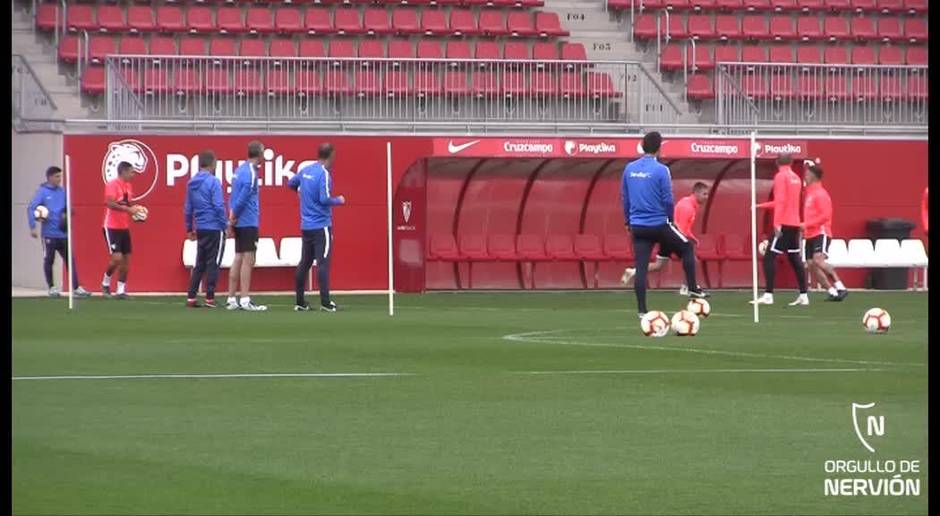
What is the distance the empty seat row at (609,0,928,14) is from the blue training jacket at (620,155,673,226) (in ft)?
33.0

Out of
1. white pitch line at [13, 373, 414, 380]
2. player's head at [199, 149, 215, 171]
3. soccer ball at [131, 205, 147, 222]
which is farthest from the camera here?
→ soccer ball at [131, 205, 147, 222]

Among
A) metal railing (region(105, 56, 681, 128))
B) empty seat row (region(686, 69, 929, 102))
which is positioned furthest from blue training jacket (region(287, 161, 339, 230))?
empty seat row (region(686, 69, 929, 102))

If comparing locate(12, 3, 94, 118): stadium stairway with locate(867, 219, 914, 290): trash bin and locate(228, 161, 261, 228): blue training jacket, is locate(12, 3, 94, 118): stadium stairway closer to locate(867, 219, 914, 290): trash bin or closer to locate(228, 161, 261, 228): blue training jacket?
locate(228, 161, 261, 228): blue training jacket

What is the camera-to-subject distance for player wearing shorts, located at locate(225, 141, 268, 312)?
2322cm

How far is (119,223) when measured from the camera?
26719 millimetres

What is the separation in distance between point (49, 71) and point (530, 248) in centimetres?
737

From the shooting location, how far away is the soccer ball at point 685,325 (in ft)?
58.3

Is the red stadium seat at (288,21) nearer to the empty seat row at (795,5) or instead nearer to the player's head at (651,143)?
the empty seat row at (795,5)

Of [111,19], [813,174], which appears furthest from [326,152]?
[111,19]

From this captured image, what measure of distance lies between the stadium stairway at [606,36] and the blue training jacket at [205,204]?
27.0ft

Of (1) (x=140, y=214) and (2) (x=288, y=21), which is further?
(2) (x=288, y=21)

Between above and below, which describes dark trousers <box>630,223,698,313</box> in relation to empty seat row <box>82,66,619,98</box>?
below

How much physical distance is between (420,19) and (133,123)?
480cm

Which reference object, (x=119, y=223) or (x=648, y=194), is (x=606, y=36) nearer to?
(x=119, y=223)
